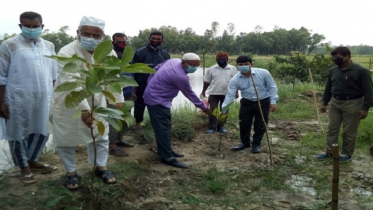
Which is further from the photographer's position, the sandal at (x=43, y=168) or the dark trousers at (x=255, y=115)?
the dark trousers at (x=255, y=115)

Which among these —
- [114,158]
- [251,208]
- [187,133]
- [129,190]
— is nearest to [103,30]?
[129,190]

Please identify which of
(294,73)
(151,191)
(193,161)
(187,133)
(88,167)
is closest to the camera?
(151,191)

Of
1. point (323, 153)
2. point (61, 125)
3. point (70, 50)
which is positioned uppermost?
point (70, 50)

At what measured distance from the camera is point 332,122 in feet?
14.7

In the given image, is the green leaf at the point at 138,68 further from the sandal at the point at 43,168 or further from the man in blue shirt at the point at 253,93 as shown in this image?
the man in blue shirt at the point at 253,93

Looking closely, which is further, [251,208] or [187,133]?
[187,133]

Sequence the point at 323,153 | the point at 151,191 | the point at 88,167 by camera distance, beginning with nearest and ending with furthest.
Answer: the point at 151,191 → the point at 88,167 → the point at 323,153

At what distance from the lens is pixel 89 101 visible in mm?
2977

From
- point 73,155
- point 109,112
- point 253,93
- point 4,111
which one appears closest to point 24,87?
point 4,111

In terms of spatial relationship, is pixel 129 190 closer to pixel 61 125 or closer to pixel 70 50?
pixel 61 125

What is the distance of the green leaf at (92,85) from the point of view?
1.88m

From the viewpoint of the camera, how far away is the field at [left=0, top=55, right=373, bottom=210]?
303 cm

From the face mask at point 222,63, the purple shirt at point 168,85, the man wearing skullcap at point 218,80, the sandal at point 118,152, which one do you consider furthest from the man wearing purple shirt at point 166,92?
the face mask at point 222,63

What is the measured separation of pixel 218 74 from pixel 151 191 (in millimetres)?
2975
